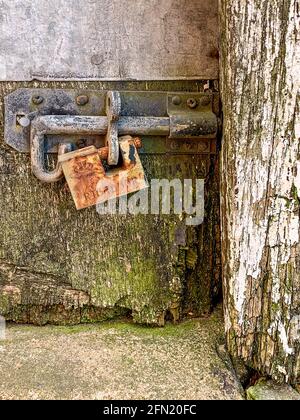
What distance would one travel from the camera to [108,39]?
49.4 inches

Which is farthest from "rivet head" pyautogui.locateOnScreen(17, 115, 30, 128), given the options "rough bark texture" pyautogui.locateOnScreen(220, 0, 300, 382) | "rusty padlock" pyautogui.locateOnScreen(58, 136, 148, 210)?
"rough bark texture" pyautogui.locateOnScreen(220, 0, 300, 382)

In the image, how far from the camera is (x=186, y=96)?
1.28 m

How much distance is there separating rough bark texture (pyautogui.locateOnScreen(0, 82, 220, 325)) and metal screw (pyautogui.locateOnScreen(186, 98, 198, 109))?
0.03 metres

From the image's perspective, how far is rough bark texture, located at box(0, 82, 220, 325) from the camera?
1292 millimetres

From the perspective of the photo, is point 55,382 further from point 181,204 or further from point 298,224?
point 298,224

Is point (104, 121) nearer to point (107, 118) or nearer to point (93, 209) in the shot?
point (107, 118)

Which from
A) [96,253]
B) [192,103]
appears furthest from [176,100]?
[96,253]

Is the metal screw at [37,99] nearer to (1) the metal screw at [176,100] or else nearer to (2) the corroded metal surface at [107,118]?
(2) the corroded metal surface at [107,118]

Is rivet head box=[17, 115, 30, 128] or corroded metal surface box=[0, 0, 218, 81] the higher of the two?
corroded metal surface box=[0, 0, 218, 81]

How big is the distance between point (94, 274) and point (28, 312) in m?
0.19

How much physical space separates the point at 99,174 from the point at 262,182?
13.4 inches

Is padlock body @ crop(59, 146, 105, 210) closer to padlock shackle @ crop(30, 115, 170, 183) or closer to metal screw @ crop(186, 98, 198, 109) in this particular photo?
padlock shackle @ crop(30, 115, 170, 183)

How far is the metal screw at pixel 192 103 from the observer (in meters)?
1.27

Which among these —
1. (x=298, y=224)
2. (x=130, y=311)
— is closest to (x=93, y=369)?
(x=130, y=311)
